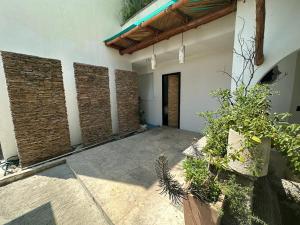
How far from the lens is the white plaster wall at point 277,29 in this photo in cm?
175

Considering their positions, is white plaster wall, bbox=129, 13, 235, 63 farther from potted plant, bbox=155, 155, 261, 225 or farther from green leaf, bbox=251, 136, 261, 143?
potted plant, bbox=155, 155, 261, 225

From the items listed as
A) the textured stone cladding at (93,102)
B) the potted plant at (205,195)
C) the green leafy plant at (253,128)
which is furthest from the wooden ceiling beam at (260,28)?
the textured stone cladding at (93,102)

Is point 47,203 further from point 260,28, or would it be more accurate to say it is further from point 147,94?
point 147,94

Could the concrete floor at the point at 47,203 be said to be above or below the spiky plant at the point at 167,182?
below

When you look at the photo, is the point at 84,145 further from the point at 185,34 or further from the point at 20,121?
the point at 185,34

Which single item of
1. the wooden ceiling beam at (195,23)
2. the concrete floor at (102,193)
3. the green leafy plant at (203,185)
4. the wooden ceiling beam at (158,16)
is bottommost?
the concrete floor at (102,193)

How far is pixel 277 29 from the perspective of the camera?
1.85 meters

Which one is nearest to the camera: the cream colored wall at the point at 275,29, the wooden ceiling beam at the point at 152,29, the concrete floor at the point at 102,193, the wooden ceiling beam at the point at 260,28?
the wooden ceiling beam at the point at 260,28

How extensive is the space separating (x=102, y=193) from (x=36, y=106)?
225 cm

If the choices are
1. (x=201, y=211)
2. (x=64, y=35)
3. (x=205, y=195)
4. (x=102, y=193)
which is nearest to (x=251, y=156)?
(x=205, y=195)

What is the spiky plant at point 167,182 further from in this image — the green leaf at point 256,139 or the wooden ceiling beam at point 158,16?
the wooden ceiling beam at point 158,16

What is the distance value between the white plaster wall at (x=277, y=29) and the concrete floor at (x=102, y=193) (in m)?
2.16

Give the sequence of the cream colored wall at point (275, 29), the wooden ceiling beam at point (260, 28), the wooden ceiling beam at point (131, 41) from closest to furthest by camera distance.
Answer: the wooden ceiling beam at point (260, 28)
the cream colored wall at point (275, 29)
the wooden ceiling beam at point (131, 41)

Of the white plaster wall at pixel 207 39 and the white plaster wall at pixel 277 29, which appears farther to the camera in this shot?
the white plaster wall at pixel 207 39
